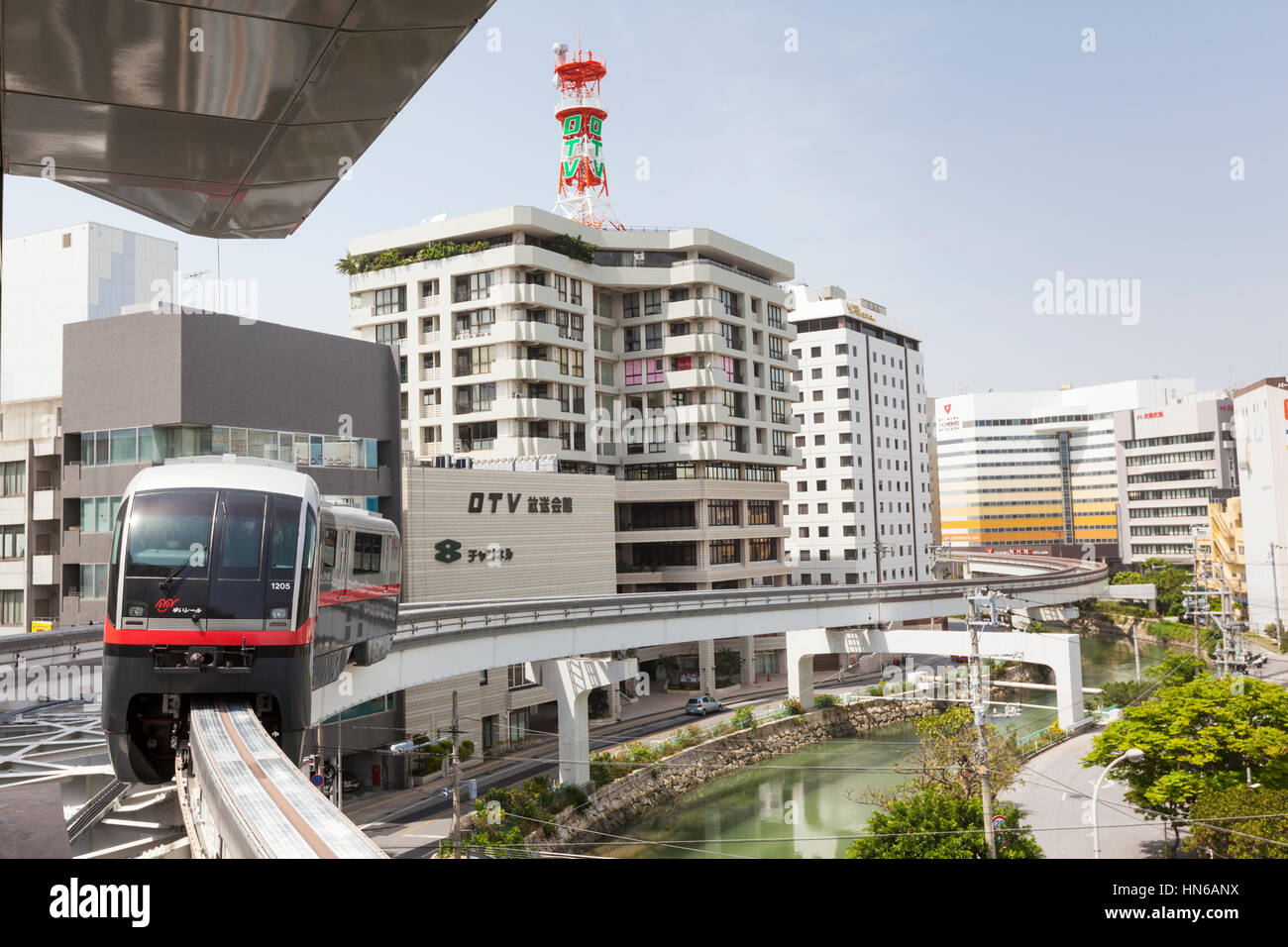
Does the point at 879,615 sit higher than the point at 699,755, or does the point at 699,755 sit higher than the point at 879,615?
the point at 879,615

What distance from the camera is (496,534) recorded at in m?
37.5

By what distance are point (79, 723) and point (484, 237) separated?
120 ft

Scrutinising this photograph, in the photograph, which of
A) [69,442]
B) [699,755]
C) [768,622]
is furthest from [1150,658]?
[69,442]

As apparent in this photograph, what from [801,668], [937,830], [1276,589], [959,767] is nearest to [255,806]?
[937,830]

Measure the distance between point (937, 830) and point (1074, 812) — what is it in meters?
7.85

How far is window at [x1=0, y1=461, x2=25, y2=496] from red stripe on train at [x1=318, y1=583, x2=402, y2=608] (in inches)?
883

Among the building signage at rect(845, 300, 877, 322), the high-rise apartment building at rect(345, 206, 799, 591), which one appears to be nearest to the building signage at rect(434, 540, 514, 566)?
the high-rise apartment building at rect(345, 206, 799, 591)

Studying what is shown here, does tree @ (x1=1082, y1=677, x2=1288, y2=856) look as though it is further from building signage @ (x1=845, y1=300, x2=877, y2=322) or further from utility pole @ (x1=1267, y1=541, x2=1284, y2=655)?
building signage @ (x1=845, y1=300, x2=877, y2=322)

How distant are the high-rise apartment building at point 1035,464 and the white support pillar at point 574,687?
302 ft

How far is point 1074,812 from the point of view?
990 inches

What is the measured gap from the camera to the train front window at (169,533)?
9633 mm

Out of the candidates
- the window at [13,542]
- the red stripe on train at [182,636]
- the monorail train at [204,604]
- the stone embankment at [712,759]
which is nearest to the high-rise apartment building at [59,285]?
the window at [13,542]

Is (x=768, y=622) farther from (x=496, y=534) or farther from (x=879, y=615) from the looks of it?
(x=496, y=534)

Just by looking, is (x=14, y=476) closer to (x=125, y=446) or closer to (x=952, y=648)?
(x=125, y=446)
